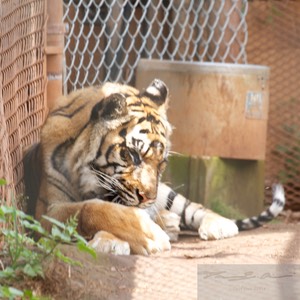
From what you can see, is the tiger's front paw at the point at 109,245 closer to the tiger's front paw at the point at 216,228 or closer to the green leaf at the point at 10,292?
the tiger's front paw at the point at 216,228

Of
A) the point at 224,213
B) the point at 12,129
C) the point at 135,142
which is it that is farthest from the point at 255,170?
the point at 12,129

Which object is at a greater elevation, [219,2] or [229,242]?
[219,2]

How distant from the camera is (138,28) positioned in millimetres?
7398

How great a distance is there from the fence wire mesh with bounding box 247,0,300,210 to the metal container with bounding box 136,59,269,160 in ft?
5.61

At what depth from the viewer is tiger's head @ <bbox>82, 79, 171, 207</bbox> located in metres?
5.46

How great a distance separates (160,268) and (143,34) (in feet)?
10.5

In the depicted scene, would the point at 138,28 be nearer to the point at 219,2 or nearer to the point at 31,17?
the point at 219,2

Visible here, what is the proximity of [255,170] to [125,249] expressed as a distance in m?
2.29

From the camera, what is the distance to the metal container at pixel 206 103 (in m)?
7.04

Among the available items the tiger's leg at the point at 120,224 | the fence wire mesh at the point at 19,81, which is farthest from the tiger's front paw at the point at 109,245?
the fence wire mesh at the point at 19,81

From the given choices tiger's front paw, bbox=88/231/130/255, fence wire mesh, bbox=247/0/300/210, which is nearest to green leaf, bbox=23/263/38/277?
tiger's front paw, bbox=88/231/130/255

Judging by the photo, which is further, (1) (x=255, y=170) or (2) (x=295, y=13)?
(2) (x=295, y=13)

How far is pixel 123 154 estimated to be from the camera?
5.48 m

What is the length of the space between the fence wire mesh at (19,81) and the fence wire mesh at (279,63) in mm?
3294
